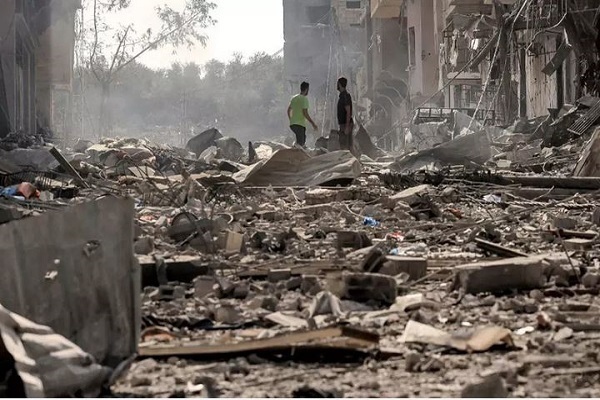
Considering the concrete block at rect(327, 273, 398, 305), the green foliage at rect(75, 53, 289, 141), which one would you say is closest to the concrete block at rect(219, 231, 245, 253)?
the concrete block at rect(327, 273, 398, 305)

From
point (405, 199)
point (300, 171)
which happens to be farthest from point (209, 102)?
point (405, 199)

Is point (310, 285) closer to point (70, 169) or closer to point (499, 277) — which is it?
point (499, 277)

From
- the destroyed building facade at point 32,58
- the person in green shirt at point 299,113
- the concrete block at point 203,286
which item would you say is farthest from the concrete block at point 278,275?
the destroyed building facade at point 32,58

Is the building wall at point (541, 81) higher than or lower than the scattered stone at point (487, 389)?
higher

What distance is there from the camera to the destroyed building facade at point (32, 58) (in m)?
Result: 22.5

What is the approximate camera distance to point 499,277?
488cm

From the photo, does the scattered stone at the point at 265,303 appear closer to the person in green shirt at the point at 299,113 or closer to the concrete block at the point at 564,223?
the concrete block at the point at 564,223

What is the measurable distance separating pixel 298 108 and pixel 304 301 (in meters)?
13.2

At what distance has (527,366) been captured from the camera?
11.0ft

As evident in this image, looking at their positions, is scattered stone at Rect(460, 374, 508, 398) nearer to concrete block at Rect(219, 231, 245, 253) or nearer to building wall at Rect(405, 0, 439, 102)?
concrete block at Rect(219, 231, 245, 253)

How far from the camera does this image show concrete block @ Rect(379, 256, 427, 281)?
5312 millimetres

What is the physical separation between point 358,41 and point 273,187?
48.0 meters

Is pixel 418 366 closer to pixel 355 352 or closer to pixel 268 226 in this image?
pixel 355 352

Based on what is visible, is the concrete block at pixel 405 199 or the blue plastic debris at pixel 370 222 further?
the concrete block at pixel 405 199
